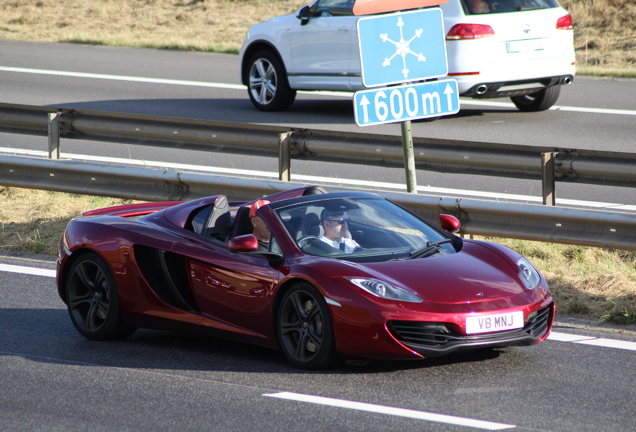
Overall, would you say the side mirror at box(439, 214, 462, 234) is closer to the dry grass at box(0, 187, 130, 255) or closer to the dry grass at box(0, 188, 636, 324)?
the dry grass at box(0, 188, 636, 324)

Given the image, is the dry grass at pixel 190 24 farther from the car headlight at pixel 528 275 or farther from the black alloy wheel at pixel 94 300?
the black alloy wheel at pixel 94 300

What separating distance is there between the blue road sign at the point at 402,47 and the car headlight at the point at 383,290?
2743mm

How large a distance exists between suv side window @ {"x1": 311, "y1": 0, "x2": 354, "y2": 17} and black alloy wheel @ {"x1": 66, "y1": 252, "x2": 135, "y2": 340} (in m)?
8.79

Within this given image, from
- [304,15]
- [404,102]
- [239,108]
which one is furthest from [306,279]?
[239,108]

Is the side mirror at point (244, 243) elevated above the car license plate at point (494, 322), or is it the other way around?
the side mirror at point (244, 243)

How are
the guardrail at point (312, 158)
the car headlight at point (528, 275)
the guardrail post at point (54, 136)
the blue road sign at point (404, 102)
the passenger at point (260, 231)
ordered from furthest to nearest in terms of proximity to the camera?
the guardrail post at point (54, 136) → the blue road sign at point (404, 102) → the guardrail at point (312, 158) → the passenger at point (260, 231) → the car headlight at point (528, 275)

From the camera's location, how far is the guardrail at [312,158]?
849cm

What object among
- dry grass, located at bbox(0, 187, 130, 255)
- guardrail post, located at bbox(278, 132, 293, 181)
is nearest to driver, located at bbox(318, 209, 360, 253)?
guardrail post, located at bbox(278, 132, 293, 181)

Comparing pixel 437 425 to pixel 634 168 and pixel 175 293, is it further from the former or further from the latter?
pixel 634 168

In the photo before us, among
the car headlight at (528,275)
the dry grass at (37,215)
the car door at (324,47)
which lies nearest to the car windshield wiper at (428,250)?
the car headlight at (528,275)

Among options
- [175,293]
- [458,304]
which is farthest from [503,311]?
[175,293]

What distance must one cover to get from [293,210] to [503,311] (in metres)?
1.59

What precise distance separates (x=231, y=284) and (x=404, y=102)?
8.58ft

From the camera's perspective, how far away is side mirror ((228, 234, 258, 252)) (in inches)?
266
